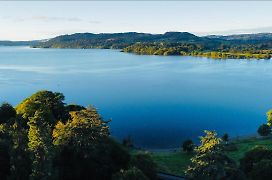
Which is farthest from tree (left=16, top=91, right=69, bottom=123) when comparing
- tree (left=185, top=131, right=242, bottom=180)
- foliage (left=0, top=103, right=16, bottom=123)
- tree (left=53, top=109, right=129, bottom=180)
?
tree (left=185, top=131, right=242, bottom=180)

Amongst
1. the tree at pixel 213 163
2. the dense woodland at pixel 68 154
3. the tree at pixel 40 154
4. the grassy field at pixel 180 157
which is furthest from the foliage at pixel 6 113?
the tree at pixel 213 163

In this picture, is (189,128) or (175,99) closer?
(189,128)

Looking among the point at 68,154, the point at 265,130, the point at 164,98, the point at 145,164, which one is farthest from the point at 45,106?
the point at 164,98

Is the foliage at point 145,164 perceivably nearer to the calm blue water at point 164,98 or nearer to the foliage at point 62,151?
the foliage at point 62,151

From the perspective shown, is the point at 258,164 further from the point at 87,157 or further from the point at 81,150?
the point at 81,150

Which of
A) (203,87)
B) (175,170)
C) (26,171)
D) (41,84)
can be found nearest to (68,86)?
(41,84)

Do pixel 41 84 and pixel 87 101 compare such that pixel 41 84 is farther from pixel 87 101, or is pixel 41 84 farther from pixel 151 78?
pixel 151 78
